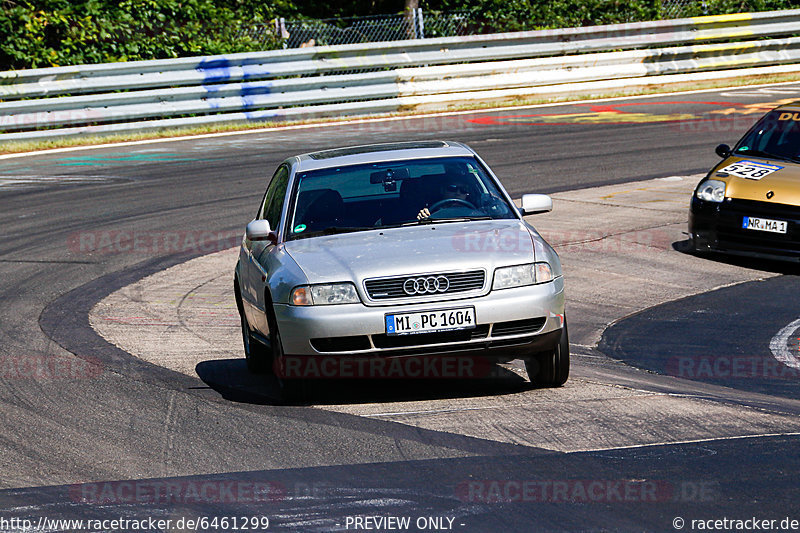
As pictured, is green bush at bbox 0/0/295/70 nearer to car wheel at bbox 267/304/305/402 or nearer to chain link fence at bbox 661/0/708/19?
chain link fence at bbox 661/0/708/19

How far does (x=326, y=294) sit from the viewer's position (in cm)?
688

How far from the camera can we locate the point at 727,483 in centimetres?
514

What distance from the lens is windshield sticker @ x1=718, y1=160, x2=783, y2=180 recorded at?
12039 mm

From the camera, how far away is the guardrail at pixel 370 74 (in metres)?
20.3

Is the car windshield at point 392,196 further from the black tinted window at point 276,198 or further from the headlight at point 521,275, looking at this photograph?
the headlight at point 521,275

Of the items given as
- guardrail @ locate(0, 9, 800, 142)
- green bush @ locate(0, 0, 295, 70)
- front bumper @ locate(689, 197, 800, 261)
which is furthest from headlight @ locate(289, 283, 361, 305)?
green bush @ locate(0, 0, 295, 70)

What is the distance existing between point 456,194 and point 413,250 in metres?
1.06

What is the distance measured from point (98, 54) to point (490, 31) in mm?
8567

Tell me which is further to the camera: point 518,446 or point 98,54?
point 98,54

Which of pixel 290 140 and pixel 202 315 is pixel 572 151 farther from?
pixel 202 315

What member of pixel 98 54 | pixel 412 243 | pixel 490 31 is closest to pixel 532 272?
pixel 412 243

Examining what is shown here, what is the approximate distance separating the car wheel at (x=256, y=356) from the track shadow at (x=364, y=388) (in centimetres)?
6

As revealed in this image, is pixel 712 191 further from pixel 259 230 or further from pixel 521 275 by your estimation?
pixel 259 230

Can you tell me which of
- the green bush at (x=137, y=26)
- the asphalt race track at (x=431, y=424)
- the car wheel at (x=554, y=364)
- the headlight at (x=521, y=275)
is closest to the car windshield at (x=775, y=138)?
the asphalt race track at (x=431, y=424)
